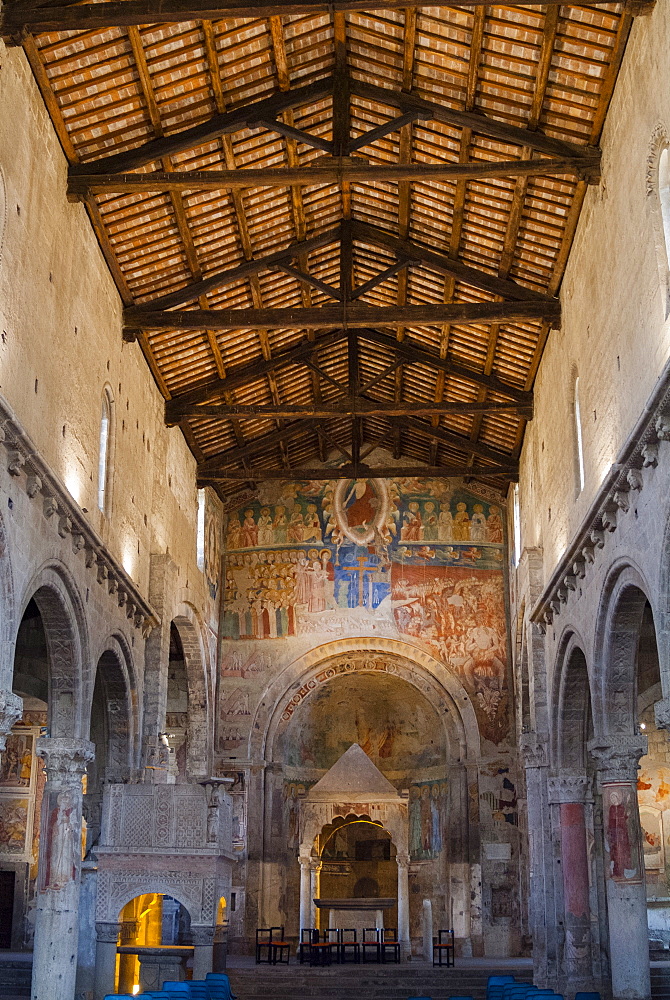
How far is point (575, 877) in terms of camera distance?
759 inches

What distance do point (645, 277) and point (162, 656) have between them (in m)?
12.8

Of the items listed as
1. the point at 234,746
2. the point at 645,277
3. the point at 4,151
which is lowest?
the point at 234,746

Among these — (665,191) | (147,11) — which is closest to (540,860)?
(665,191)

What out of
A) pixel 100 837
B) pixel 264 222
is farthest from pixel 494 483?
pixel 100 837

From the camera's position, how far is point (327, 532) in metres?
29.9

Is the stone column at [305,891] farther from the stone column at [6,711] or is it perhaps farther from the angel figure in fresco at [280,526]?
the stone column at [6,711]

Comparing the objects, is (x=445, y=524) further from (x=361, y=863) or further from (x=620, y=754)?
(x=620, y=754)

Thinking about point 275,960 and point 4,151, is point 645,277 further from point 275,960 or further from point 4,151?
point 275,960

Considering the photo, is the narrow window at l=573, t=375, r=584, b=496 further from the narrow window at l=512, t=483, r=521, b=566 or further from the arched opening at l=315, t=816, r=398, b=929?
the arched opening at l=315, t=816, r=398, b=929

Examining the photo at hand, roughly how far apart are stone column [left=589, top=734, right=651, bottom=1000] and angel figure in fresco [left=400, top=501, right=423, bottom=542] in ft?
46.4

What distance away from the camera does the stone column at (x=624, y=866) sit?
14883mm

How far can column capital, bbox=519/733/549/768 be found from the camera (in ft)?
71.8

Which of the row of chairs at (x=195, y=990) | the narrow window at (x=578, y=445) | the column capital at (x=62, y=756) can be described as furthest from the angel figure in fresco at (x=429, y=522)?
the row of chairs at (x=195, y=990)

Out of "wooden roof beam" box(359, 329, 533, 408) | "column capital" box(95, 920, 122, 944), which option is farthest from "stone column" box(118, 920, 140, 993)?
"wooden roof beam" box(359, 329, 533, 408)
